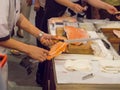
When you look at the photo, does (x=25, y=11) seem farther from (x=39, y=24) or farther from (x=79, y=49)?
(x=79, y=49)

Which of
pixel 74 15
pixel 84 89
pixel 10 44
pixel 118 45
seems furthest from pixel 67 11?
pixel 84 89

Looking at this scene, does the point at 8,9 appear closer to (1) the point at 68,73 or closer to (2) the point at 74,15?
(1) the point at 68,73

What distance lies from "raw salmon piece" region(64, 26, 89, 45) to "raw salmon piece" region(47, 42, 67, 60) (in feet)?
0.65

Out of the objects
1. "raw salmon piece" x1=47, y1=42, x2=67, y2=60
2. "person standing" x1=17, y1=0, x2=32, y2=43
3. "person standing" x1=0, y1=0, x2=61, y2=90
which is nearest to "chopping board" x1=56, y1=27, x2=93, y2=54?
"raw salmon piece" x1=47, y1=42, x2=67, y2=60

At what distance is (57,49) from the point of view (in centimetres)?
174

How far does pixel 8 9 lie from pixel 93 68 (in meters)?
0.55

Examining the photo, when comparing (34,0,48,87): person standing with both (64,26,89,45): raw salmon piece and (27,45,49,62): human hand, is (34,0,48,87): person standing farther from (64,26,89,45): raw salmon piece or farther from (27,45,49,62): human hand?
(27,45,49,62): human hand

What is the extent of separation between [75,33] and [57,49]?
317 millimetres

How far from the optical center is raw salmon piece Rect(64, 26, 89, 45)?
1.97 m

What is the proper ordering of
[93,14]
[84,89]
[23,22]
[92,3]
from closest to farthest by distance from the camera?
[84,89]
[23,22]
[92,3]
[93,14]

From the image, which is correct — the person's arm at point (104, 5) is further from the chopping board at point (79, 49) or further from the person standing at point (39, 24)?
the chopping board at point (79, 49)

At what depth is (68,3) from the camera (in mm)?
2492

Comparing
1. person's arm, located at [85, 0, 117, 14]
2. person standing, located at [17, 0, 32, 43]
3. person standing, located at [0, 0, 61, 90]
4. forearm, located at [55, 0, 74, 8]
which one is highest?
person standing, located at [0, 0, 61, 90]

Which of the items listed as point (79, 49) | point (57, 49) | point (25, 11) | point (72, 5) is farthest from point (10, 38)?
point (25, 11)
